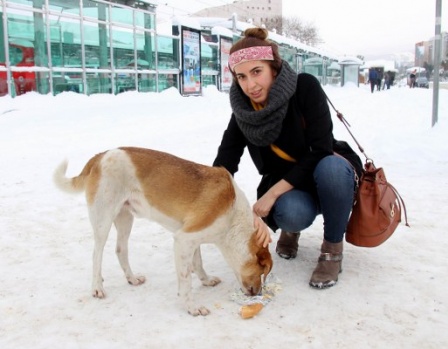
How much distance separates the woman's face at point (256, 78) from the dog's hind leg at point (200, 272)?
42.0 inches

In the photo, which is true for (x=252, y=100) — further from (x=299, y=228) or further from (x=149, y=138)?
(x=149, y=138)

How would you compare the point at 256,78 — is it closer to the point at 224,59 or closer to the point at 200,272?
the point at 200,272

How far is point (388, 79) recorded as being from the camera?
152 ft

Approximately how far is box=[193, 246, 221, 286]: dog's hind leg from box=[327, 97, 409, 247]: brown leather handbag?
0.96m

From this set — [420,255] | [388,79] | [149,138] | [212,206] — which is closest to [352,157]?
[420,255]

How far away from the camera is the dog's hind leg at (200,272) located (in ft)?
9.96

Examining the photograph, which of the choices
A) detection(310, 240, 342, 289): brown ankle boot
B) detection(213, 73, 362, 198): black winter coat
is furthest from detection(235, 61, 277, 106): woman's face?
detection(310, 240, 342, 289): brown ankle boot

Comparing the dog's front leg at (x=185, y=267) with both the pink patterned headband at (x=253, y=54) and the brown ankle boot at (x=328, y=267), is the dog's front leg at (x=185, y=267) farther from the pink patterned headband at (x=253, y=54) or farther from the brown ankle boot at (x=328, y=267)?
the pink patterned headband at (x=253, y=54)

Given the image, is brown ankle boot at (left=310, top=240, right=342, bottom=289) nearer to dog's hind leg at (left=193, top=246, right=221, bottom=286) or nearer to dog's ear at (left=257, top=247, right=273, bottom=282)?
dog's ear at (left=257, top=247, right=273, bottom=282)

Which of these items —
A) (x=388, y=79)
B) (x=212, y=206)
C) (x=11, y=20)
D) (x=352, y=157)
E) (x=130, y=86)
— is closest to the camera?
(x=212, y=206)

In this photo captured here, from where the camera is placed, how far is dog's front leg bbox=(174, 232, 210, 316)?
2.68m

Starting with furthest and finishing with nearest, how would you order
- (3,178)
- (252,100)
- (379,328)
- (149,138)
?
(149,138), (3,178), (252,100), (379,328)

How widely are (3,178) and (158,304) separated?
13.2 feet

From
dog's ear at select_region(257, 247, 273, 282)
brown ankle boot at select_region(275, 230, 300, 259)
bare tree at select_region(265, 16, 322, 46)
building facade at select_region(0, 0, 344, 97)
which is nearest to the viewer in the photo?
dog's ear at select_region(257, 247, 273, 282)
